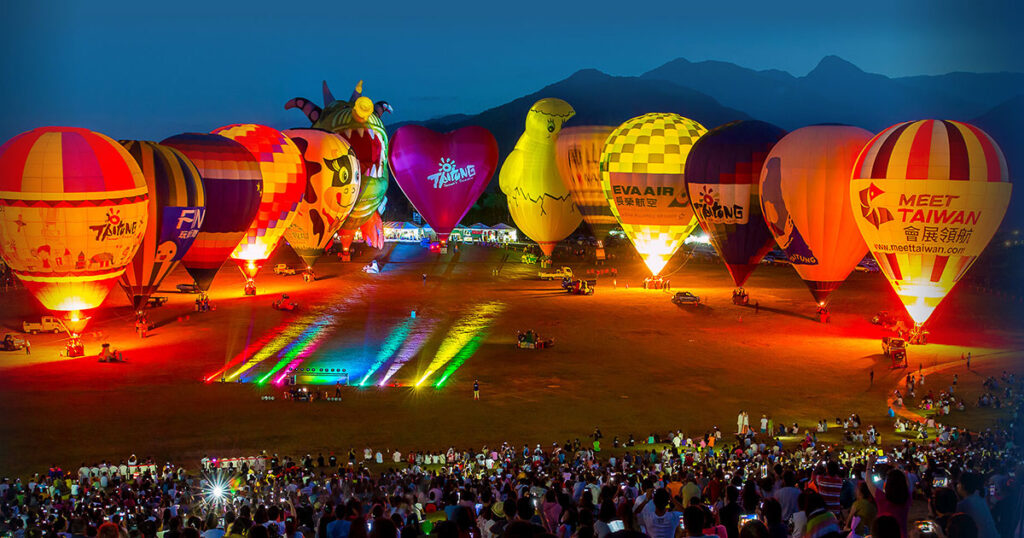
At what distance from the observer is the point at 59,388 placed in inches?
731

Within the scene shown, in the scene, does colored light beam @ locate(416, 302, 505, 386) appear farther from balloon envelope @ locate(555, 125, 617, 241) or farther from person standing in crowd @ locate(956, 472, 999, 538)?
person standing in crowd @ locate(956, 472, 999, 538)

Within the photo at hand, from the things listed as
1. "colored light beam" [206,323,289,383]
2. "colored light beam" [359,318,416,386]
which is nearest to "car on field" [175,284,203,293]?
"colored light beam" [206,323,289,383]

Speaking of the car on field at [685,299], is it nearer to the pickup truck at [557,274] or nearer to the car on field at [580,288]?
the car on field at [580,288]

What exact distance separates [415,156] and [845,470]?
2788 centimetres

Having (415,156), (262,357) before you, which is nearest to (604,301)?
(415,156)

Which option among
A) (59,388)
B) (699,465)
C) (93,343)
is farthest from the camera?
(93,343)

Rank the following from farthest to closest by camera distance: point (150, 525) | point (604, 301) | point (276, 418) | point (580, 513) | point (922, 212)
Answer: point (604, 301) → point (922, 212) → point (276, 418) → point (150, 525) → point (580, 513)

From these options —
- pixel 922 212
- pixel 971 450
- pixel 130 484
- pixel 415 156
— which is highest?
pixel 415 156

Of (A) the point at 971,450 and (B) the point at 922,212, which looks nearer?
(A) the point at 971,450

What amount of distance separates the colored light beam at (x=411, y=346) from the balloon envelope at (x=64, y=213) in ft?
21.5

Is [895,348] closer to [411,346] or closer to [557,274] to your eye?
[411,346]

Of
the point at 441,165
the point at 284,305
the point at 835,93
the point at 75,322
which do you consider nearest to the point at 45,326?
the point at 75,322

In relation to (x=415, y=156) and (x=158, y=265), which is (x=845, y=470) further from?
(x=415, y=156)

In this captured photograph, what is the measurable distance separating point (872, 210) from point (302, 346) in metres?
12.9
